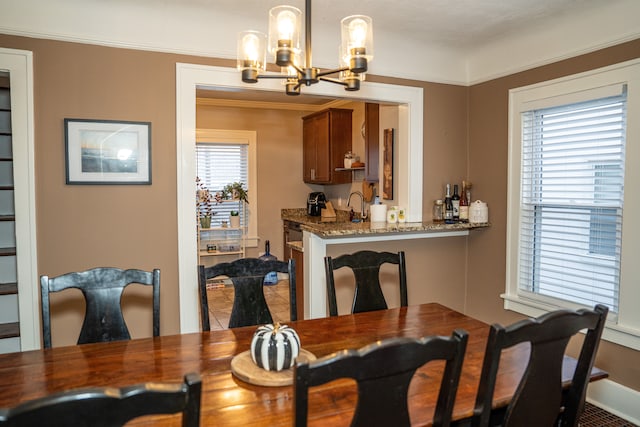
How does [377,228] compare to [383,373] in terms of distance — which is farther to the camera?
[377,228]

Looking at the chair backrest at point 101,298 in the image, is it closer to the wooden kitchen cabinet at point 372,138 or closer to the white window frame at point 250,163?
the wooden kitchen cabinet at point 372,138

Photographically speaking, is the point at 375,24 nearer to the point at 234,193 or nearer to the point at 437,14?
the point at 437,14

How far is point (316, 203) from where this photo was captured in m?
6.41

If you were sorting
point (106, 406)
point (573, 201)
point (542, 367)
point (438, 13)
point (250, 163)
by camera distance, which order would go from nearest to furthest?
point (106, 406) < point (542, 367) < point (438, 13) < point (573, 201) < point (250, 163)

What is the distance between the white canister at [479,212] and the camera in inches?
147

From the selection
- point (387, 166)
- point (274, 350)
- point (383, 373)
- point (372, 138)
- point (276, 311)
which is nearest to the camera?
point (383, 373)

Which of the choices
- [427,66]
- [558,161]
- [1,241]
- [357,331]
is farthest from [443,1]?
[1,241]

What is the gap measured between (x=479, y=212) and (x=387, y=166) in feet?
3.01

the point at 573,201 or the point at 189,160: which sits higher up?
the point at 189,160

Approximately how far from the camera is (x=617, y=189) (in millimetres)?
2826

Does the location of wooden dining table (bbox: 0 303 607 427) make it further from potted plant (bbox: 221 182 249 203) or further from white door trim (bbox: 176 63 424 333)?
potted plant (bbox: 221 182 249 203)

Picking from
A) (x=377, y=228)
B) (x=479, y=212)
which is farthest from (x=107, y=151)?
(x=479, y=212)

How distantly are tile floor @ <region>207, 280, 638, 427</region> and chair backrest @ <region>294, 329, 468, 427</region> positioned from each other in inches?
85.0

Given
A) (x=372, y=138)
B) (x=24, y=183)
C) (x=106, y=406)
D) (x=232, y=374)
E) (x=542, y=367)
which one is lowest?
(x=232, y=374)
